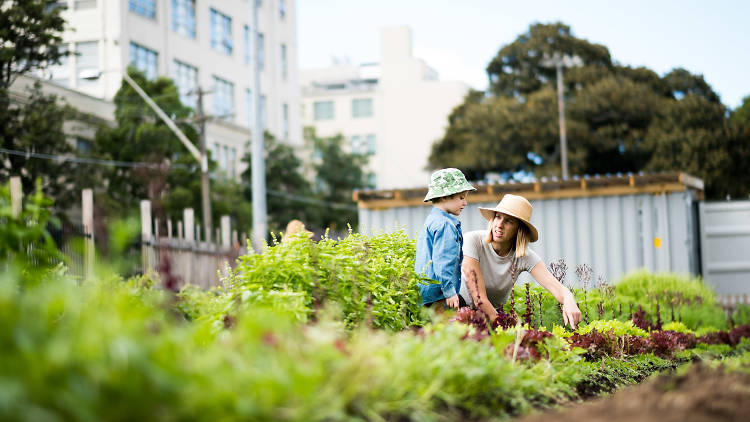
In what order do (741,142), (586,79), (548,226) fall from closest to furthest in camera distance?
(548,226) < (741,142) < (586,79)

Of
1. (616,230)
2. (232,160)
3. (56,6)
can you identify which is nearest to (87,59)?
(56,6)

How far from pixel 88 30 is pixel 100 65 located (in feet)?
6.16

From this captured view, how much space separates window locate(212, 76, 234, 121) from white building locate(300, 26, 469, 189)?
26.4m

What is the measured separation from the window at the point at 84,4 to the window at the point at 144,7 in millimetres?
1458

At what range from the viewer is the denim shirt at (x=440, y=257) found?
6305 mm

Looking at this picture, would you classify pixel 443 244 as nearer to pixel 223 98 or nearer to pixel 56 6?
pixel 56 6

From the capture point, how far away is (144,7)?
123 ft

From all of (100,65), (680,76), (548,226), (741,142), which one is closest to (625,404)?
(548,226)

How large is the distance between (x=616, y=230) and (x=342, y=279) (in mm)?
13651

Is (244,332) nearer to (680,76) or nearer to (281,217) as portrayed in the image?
(281,217)

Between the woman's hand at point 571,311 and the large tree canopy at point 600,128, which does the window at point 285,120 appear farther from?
the woman's hand at point 571,311

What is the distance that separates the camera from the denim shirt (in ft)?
20.7

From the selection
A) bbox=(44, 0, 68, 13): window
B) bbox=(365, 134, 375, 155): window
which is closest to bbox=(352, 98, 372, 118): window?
bbox=(365, 134, 375, 155): window

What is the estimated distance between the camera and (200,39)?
41.7 metres
